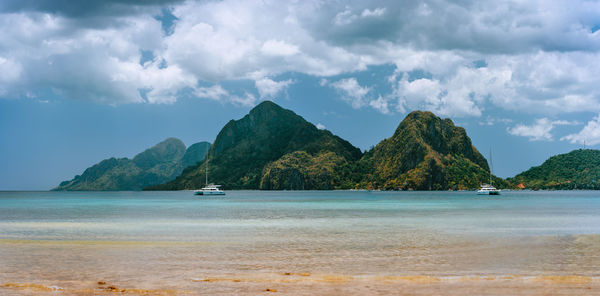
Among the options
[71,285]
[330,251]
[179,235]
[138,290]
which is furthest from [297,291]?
[179,235]

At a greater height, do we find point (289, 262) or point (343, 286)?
point (343, 286)

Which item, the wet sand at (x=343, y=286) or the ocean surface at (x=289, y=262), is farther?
the ocean surface at (x=289, y=262)

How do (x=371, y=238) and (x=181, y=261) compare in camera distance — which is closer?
(x=181, y=261)

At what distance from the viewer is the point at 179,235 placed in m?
36.6

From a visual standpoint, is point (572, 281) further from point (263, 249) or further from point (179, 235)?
point (179, 235)

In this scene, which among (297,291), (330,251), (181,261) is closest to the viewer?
(297,291)

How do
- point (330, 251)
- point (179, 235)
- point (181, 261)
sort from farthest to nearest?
1. point (179, 235)
2. point (330, 251)
3. point (181, 261)

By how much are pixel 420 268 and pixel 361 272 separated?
2870 mm

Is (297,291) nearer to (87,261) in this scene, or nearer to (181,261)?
(181,261)

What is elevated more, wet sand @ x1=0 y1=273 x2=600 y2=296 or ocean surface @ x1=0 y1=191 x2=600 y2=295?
wet sand @ x1=0 y1=273 x2=600 y2=296

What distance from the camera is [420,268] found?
19.6 meters

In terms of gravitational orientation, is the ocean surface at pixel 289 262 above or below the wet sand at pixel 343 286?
below

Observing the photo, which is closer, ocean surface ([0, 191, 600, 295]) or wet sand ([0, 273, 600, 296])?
wet sand ([0, 273, 600, 296])

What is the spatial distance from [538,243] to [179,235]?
26129 millimetres
